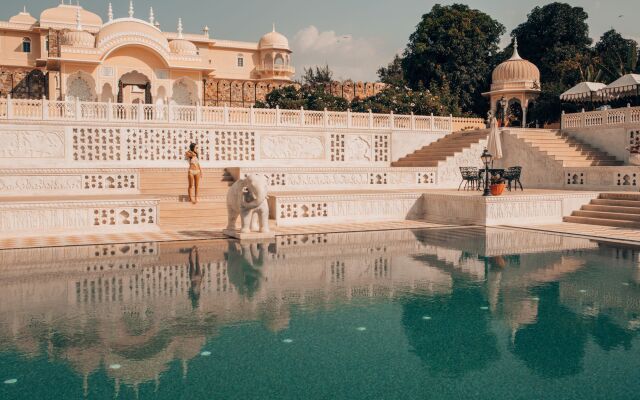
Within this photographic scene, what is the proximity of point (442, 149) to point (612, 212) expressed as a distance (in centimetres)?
856

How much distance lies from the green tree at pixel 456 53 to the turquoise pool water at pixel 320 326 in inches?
1029

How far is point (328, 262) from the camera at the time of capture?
8.80 metres

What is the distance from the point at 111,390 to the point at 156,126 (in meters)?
15.6

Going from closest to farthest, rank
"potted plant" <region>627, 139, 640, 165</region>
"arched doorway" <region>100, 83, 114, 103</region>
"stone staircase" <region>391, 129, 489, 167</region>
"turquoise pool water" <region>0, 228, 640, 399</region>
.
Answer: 1. "turquoise pool water" <region>0, 228, 640, 399</region>
2. "potted plant" <region>627, 139, 640, 165</region>
3. "stone staircase" <region>391, 129, 489, 167</region>
4. "arched doorway" <region>100, 83, 114, 103</region>

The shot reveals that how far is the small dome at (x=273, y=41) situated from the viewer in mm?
41156

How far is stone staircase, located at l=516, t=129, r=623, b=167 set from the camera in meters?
19.0

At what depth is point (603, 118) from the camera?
19.8m

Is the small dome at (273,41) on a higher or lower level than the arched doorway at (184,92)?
higher

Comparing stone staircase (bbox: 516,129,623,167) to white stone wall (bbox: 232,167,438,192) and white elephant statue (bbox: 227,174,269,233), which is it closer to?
white stone wall (bbox: 232,167,438,192)

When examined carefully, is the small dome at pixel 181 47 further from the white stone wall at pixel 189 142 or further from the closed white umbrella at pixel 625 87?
the closed white umbrella at pixel 625 87

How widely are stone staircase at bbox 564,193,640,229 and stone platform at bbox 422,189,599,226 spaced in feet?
0.74

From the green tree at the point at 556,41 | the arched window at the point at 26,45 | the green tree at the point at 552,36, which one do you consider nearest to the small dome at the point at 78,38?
the arched window at the point at 26,45

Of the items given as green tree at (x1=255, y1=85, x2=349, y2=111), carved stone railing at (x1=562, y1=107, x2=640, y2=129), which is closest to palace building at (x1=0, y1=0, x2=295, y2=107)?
green tree at (x1=255, y1=85, x2=349, y2=111)

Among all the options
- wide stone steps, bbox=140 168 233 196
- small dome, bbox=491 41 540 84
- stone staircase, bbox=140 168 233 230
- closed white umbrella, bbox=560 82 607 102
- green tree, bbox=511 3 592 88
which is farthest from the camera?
green tree, bbox=511 3 592 88
